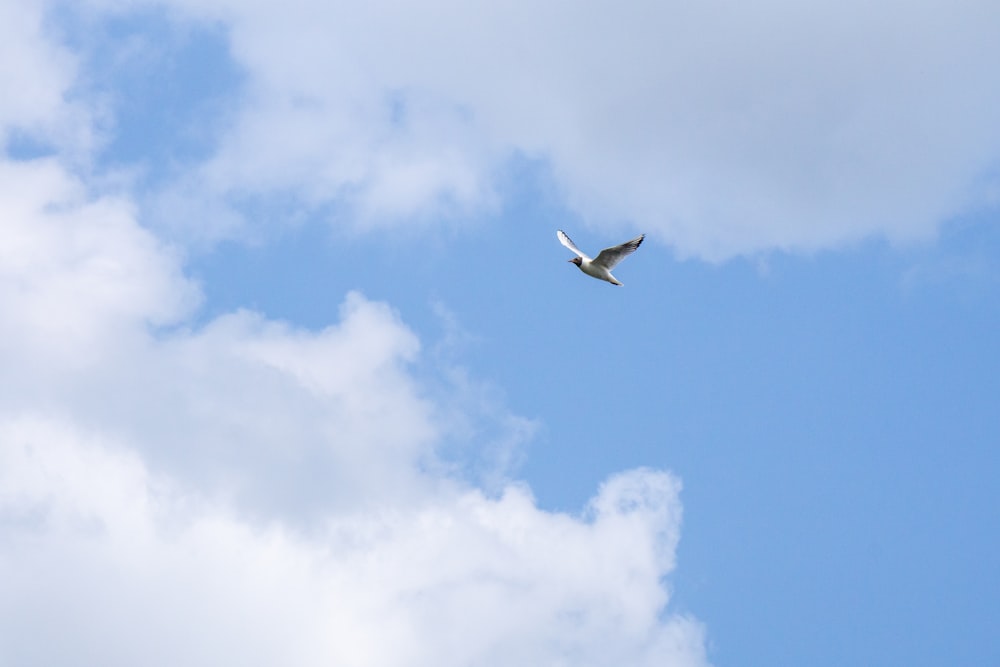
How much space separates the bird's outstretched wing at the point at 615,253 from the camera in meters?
92.9

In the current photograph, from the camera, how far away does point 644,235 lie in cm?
9194

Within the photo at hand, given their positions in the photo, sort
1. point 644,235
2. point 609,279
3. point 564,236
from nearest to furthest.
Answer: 1. point 644,235
2. point 609,279
3. point 564,236

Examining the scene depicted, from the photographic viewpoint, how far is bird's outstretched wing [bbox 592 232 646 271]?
305ft

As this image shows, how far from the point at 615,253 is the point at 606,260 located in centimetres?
146

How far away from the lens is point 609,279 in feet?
322

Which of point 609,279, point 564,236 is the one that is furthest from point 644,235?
point 564,236

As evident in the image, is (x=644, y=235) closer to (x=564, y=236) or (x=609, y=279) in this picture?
(x=609, y=279)

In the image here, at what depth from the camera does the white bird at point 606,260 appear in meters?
93.4

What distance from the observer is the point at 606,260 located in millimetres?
95750

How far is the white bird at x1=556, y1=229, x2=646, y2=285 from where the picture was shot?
306 feet

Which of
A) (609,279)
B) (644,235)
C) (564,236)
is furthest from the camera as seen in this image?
(564,236)

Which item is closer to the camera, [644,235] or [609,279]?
[644,235]

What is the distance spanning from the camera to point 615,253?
94.4 metres

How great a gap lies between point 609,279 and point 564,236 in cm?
815
